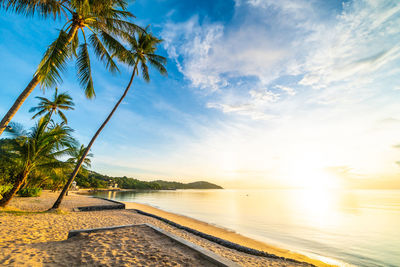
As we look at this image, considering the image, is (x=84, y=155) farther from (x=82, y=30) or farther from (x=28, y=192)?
(x=28, y=192)

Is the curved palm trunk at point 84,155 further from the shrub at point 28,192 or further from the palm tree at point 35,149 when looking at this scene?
the shrub at point 28,192

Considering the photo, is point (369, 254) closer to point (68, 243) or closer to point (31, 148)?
point (68, 243)

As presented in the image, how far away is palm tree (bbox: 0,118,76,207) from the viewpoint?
866 centimetres

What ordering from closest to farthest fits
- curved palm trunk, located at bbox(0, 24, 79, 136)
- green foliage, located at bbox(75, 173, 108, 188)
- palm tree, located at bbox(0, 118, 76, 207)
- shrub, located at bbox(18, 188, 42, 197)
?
curved palm trunk, located at bbox(0, 24, 79, 136) → palm tree, located at bbox(0, 118, 76, 207) → shrub, located at bbox(18, 188, 42, 197) → green foliage, located at bbox(75, 173, 108, 188)

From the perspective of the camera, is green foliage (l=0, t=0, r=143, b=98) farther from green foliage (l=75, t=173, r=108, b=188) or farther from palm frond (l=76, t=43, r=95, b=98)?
green foliage (l=75, t=173, r=108, b=188)

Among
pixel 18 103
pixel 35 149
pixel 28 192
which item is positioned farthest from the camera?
pixel 28 192

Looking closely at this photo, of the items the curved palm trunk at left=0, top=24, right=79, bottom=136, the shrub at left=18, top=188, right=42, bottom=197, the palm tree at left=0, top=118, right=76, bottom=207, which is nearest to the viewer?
the curved palm trunk at left=0, top=24, right=79, bottom=136

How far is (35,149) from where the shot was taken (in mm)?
8930

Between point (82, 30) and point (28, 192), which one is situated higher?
point (82, 30)

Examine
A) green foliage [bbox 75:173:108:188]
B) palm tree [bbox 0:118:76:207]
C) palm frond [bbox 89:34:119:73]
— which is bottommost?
green foliage [bbox 75:173:108:188]

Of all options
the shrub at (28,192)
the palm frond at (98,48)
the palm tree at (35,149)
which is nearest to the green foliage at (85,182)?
the shrub at (28,192)

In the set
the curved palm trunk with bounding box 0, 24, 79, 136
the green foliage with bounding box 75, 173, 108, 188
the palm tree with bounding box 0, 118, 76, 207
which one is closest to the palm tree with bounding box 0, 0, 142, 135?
the curved palm trunk with bounding box 0, 24, 79, 136

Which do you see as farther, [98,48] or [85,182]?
[85,182]

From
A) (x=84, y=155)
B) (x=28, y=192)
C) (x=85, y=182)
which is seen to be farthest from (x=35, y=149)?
(x=85, y=182)
